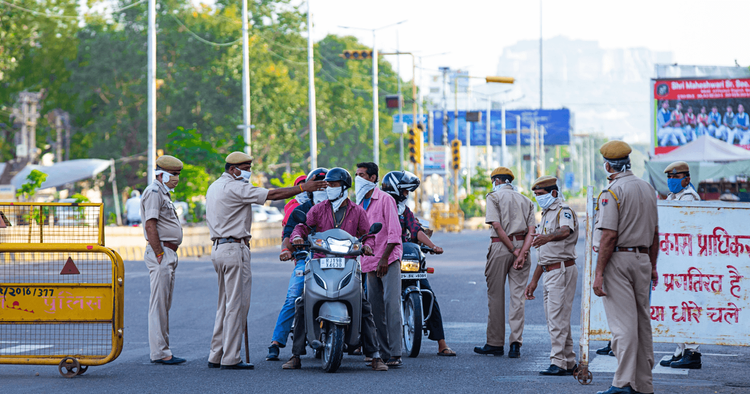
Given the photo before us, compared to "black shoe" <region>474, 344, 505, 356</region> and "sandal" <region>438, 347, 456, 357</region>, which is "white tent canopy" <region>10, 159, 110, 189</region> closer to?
"sandal" <region>438, 347, 456, 357</region>

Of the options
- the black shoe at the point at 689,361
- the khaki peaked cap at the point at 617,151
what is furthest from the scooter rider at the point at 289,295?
the black shoe at the point at 689,361

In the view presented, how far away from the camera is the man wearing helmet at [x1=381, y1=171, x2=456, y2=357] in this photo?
9.70 meters

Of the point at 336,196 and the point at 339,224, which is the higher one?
the point at 336,196

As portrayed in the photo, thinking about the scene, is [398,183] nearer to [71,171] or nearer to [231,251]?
[231,251]

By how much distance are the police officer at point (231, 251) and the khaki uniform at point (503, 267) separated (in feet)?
6.79

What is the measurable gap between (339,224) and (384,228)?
0.40m

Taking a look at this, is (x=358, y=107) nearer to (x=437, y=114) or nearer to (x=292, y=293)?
(x=437, y=114)

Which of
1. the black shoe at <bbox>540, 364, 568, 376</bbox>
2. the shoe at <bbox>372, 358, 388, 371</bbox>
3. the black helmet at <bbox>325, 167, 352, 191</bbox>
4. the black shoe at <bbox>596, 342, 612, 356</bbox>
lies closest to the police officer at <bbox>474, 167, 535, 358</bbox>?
the black shoe at <bbox>596, 342, 612, 356</bbox>

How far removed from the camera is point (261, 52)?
5006 cm

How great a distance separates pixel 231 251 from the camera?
28.0 ft

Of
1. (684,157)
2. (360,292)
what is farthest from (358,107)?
(360,292)

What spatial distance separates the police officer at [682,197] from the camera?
892 centimetres

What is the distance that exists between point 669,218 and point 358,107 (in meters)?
58.1

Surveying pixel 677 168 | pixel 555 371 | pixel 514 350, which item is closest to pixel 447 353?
pixel 514 350
